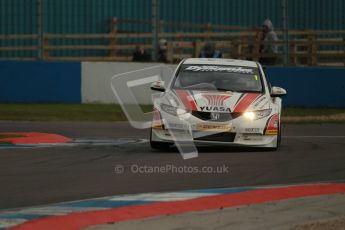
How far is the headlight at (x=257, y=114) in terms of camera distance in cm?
1534

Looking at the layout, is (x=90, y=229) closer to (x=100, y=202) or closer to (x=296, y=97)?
(x=100, y=202)

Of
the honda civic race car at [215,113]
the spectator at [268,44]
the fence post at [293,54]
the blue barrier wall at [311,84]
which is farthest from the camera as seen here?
the spectator at [268,44]

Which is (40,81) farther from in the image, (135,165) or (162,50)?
(135,165)

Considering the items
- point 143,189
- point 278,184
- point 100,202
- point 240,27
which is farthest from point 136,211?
point 240,27

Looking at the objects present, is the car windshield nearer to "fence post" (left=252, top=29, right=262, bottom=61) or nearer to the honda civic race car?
the honda civic race car

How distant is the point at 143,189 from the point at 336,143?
698cm

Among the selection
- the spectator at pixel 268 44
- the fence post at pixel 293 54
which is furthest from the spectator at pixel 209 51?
the fence post at pixel 293 54

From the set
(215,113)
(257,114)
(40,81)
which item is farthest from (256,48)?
(215,113)

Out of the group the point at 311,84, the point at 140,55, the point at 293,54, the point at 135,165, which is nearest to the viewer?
the point at 135,165

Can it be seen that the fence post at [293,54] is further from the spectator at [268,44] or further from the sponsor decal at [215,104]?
the sponsor decal at [215,104]

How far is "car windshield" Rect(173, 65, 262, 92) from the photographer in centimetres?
1625

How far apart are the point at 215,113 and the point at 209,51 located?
38.8 feet

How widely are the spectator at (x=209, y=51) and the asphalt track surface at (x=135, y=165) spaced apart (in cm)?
828

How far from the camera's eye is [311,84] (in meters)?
26.0
